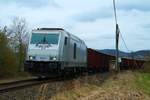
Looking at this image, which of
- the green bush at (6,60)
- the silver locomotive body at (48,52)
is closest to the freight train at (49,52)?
the silver locomotive body at (48,52)

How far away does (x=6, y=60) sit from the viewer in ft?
131

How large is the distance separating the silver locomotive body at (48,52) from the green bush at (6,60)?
9015mm

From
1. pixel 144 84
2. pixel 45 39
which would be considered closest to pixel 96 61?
pixel 45 39

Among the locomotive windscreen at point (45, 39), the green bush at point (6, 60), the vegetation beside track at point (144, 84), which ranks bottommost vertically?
the vegetation beside track at point (144, 84)

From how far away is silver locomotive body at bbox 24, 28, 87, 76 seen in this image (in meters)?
29.3

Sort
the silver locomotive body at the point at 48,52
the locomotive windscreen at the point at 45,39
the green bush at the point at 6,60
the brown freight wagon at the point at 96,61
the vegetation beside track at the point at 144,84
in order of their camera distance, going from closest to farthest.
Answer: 1. the vegetation beside track at the point at 144,84
2. the silver locomotive body at the point at 48,52
3. the locomotive windscreen at the point at 45,39
4. the green bush at the point at 6,60
5. the brown freight wagon at the point at 96,61

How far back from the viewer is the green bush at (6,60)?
3938 cm

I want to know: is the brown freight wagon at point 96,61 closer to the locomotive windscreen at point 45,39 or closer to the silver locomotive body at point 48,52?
the silver locomotive body at point 48,52

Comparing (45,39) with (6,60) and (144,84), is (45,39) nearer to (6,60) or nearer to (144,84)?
(144,84)

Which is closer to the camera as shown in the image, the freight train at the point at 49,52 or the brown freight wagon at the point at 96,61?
the freight train at the point at 49,52

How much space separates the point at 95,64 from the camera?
2105 inches

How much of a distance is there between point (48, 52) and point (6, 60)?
11.2m

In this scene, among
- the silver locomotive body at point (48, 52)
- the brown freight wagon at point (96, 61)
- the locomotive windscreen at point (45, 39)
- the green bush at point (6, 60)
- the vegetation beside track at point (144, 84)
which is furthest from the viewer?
the brown freight wagon at point (96, 61)

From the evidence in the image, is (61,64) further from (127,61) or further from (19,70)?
(127,61)
